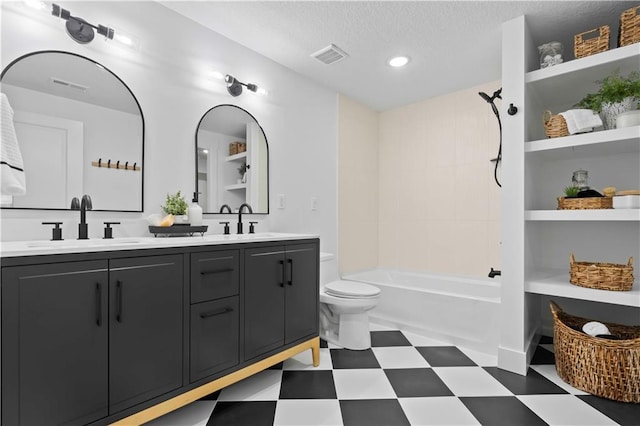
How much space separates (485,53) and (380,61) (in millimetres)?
804

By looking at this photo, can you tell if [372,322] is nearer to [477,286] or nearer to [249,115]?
[477,286]

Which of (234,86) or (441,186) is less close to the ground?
(234,86)

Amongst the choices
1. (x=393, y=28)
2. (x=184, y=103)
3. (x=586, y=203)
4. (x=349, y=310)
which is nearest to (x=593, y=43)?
(x=586, y=203)

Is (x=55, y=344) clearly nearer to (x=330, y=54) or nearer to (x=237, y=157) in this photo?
(x=237, y=157)

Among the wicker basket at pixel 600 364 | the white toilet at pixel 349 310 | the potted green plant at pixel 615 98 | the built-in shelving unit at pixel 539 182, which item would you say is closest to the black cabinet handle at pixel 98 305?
the white toilet at pixel 349 310

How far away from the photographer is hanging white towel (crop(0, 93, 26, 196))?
4.10ft

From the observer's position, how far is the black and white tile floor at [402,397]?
159 cm

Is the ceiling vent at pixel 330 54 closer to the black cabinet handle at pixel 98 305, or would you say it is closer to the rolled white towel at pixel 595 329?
the black cabinet handle at pixel 98 305

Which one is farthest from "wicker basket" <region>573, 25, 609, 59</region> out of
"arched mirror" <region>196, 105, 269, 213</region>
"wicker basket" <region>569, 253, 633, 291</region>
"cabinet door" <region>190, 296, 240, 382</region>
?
"cabinet door" <region>190, 296, 240, 382</region>

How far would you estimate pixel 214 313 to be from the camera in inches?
64.3

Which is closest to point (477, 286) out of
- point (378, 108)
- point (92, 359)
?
point (378, 108)

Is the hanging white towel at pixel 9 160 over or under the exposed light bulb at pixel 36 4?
under

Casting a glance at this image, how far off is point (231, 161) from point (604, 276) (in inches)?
96.4

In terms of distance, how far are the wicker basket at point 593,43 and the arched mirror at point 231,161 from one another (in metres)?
2.17
